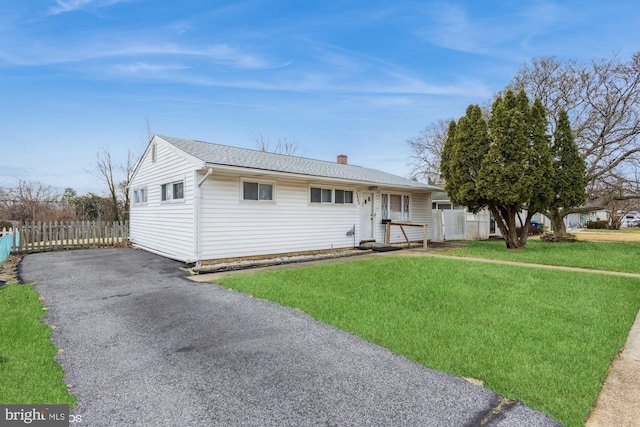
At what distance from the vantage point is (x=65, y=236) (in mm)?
13523

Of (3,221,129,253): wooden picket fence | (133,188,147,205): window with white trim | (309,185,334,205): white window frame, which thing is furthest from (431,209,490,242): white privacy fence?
(3,221,129,253): wooden picket fence

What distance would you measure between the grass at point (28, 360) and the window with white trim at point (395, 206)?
12.3m

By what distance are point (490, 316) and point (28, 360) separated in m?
5.79

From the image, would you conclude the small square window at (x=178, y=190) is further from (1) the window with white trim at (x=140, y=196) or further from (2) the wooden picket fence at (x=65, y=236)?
(2) the wooden picket fence at (x=65, y=236)

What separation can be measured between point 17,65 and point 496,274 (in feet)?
56.0

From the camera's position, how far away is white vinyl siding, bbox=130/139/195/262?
990 cm

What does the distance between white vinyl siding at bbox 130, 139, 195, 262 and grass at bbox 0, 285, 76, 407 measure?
185 inches

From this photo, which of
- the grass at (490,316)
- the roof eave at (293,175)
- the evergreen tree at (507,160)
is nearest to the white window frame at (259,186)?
the roof eave at (293,175)

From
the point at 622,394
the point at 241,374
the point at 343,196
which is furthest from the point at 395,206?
the point at 241,374

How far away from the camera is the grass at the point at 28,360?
274cm

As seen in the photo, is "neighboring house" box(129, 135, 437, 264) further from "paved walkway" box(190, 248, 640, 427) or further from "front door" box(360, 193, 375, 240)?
"paved walkway" box(190, 248, 640, 427)

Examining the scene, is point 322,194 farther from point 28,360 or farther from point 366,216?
point 28,360

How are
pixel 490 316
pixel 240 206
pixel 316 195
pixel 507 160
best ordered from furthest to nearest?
pixel 316 195 < pixel 507 160 < pixel 240 206 < pixel 490 316

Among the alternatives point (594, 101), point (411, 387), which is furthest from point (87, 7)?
point (594, 101)
